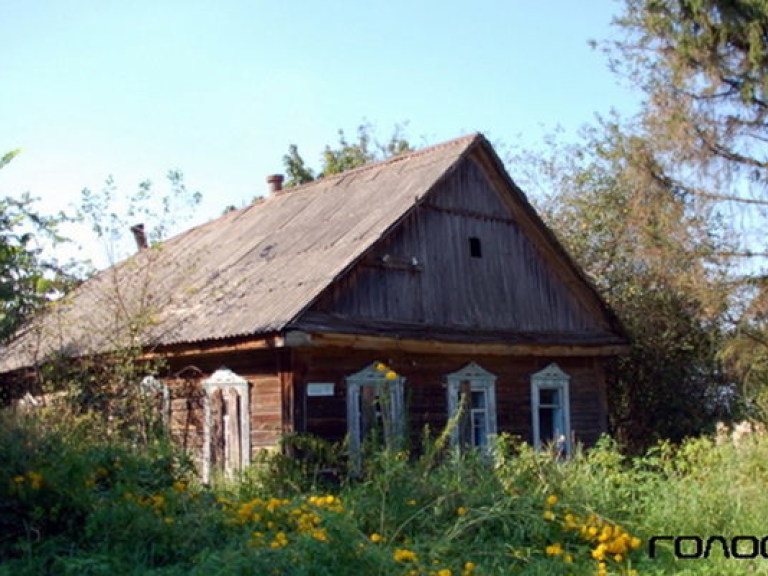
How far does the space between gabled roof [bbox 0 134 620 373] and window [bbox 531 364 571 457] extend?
5.98 ft

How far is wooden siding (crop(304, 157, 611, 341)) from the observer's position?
1375 cm

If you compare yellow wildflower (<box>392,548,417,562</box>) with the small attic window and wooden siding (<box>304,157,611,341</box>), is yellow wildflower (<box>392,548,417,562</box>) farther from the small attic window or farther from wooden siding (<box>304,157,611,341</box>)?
the small attic window

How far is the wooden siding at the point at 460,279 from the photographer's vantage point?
13.8 m

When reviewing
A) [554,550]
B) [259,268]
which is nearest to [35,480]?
[554,550]

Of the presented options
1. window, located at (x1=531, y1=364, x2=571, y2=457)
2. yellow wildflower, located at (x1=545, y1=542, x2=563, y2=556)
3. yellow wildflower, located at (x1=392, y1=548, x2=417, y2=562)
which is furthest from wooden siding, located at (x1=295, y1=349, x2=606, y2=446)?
yellow wildflower, located at (x1=392, y1=548, x2=417, y2=562)

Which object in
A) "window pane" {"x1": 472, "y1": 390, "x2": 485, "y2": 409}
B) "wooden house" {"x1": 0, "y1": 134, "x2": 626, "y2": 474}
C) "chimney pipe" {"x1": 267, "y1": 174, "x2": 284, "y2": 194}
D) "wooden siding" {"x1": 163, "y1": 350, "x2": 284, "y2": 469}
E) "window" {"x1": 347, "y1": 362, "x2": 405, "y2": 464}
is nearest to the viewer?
"wooden siding" {"x1": 163, "y1": 350, "x2": 284, "y2": 469}

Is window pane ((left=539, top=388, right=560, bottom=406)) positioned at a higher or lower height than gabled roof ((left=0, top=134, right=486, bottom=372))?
lower

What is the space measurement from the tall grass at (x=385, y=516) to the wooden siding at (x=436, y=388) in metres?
2.88

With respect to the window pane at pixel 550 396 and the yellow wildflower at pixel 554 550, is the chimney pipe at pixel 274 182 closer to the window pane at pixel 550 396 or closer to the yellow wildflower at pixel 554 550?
the window pane at pixel 550 396

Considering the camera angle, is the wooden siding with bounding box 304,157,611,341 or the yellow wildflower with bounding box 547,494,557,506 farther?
the wooden siding with bounding box 304,157,611,341

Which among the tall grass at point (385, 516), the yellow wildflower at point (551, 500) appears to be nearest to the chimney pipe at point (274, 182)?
the tall grass at point (385, 516)

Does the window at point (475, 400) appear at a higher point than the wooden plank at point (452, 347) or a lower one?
lower

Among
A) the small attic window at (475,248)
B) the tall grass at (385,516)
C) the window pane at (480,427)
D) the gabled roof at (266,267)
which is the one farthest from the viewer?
the small attic window at (475,248)

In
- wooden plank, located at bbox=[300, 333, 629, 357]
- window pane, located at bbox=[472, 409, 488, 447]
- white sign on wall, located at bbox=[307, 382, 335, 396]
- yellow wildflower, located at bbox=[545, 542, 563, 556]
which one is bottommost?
yellow wildflower, located at bbox=[545, 542, 563, 556]
